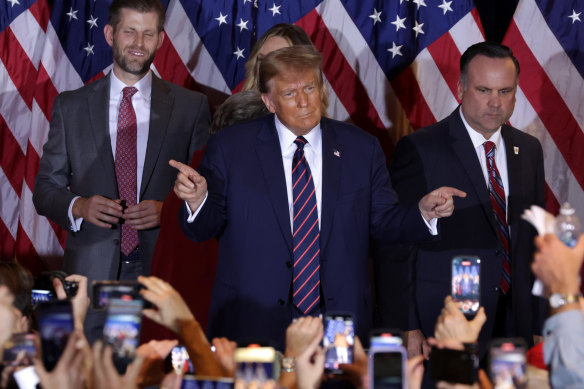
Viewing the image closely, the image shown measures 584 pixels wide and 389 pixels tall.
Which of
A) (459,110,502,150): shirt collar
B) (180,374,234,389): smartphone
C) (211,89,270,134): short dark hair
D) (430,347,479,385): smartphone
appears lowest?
(180,374,234,389): smartphone

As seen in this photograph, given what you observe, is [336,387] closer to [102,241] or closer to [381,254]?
[381,254]

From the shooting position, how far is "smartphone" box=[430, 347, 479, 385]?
2131mm

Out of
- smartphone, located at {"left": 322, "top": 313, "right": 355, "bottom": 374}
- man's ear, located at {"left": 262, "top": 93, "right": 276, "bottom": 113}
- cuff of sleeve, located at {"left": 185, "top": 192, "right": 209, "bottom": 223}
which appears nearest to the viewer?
smartphone, located at {"left": 322, "top": 313, "right": 355, "bottom": 374}

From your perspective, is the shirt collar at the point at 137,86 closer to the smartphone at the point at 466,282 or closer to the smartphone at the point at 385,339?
the smartphone at the point at 466,282

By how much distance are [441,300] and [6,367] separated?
218cm

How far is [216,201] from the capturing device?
11.0 feet

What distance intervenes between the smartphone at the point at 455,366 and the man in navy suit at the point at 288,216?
1.10 m

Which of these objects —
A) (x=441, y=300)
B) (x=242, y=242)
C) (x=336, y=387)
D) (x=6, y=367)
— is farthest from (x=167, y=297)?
(x=441, y=300)

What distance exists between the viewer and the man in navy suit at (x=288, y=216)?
10.8ft

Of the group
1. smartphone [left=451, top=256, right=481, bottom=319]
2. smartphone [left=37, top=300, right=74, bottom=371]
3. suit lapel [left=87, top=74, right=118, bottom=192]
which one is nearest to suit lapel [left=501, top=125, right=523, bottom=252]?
smartphone [left=451, top=256, right=481, bottom=319]

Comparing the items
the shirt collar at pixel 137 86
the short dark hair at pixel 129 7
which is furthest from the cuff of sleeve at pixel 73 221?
the short dark hair at pixel 129 7

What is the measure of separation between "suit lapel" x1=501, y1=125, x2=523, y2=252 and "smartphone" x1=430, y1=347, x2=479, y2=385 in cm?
176

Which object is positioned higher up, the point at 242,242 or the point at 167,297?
the point at 242,242

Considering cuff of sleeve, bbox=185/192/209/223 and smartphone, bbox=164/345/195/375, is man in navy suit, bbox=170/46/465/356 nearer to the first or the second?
cuff of sleeve, bbox=185/192/209/223
